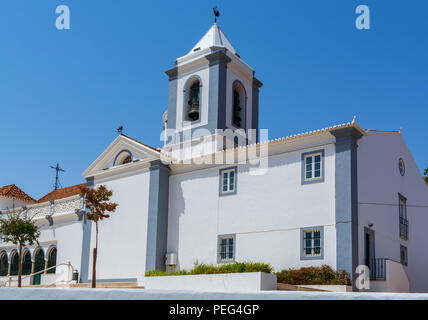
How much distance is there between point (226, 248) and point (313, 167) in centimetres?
503

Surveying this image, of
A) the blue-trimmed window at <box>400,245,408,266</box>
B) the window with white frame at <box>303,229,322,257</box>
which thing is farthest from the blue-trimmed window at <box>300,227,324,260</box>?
the blue-trimmed window at <box>400,245,408,266</box>

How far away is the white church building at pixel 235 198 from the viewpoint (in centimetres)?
1970

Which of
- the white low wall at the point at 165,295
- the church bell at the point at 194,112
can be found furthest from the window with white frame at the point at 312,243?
the white low wall at the point at 165,295

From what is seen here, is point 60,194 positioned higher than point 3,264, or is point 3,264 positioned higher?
point 60,194

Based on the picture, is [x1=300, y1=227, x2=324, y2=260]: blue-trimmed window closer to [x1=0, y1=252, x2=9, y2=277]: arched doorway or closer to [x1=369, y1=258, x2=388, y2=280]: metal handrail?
[x1=369, y1=258, x2=388, y2=280]: metal handrail

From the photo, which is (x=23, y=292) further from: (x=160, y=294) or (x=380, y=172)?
(x=380, y=172)

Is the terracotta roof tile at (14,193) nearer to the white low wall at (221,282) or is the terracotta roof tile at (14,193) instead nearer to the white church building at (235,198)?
the white church building at (235,198)

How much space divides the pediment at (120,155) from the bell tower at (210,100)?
1789 mm

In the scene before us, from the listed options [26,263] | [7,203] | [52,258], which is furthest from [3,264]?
[52,258]

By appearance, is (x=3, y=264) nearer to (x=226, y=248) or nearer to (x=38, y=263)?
(x=38, y=263)

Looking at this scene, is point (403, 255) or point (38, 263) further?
A: point (38, 263)

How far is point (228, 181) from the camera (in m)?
22.9

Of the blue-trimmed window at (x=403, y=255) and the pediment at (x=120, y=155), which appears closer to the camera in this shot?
the blue-trimmed window at (x=403, y=255)

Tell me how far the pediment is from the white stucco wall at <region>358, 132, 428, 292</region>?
989cm
